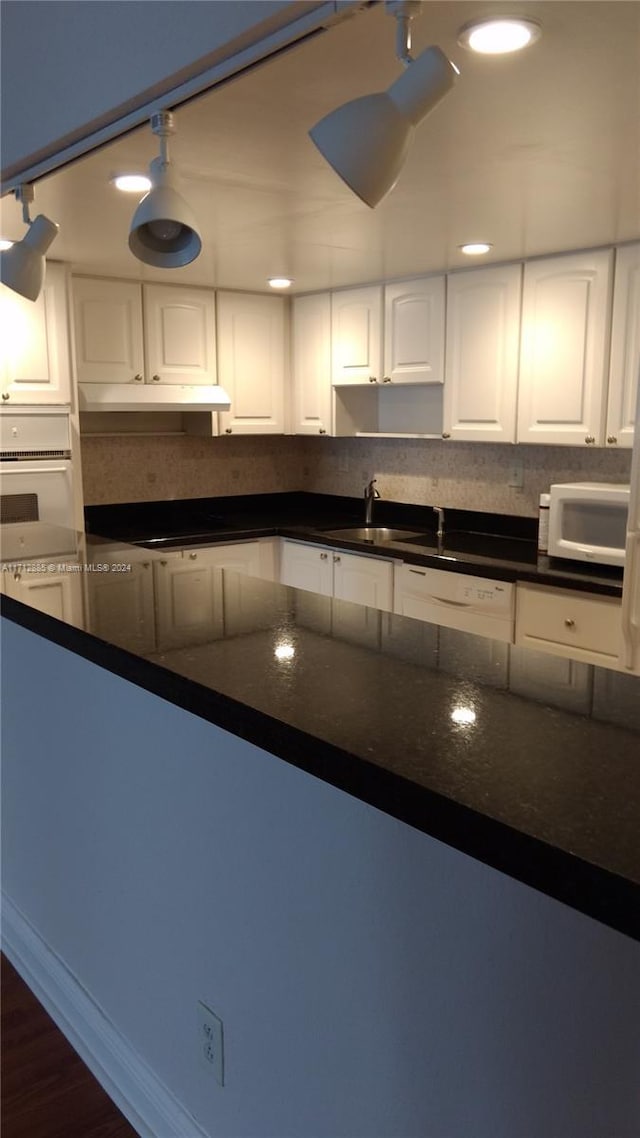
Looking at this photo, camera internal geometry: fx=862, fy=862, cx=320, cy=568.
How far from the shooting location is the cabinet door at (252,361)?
478 centimetres

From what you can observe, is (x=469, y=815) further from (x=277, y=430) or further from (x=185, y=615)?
(x=277, y=430)

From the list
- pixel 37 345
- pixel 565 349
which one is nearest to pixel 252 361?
pixel 37 345

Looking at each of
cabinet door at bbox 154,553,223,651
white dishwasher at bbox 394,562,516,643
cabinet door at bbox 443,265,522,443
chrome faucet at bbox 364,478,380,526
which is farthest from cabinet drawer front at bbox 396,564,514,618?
cabinet door at bbox 154,553,223,651

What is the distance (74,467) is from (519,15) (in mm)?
3066

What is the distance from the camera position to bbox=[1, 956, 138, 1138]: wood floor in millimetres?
1886

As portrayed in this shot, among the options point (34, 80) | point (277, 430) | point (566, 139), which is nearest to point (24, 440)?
point (277, 430)

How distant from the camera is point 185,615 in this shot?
74.3 inches

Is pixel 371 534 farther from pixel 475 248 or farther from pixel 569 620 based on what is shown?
pixel 475 248

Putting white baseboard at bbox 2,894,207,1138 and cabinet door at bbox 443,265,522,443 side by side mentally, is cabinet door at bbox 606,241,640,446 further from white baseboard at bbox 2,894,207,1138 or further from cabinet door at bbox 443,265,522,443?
white baseboard at bbox 2,894,207,1138

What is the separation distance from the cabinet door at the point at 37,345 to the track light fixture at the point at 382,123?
3.01 meters

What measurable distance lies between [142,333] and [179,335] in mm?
214

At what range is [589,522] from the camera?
3496mm

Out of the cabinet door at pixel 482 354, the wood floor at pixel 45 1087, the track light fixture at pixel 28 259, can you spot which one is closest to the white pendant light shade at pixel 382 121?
the track light fixture at pixel 28 259

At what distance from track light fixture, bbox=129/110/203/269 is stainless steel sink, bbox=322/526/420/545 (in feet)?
9.23
